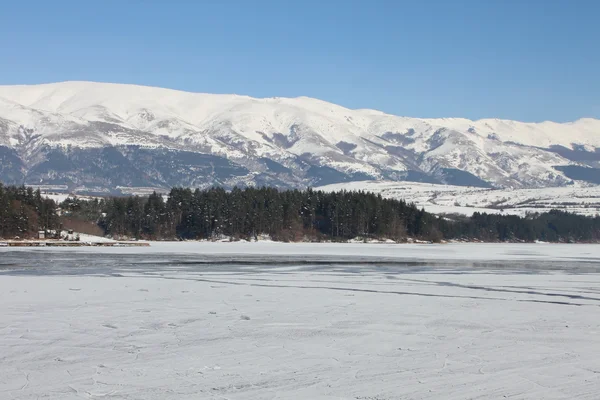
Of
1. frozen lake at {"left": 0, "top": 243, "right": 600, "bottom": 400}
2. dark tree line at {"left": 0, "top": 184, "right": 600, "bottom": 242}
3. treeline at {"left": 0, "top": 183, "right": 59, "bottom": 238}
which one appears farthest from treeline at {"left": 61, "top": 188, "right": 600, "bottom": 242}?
frozen lake at {"left": 0, "top": 243, "right": 600, "bottom": 400}

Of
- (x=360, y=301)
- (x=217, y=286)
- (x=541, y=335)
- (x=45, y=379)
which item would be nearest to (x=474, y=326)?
(x=541, y=335)

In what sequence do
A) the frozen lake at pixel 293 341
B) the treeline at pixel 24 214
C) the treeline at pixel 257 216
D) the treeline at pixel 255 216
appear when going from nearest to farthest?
the frozen lake at pixel 293 341 → the treeline at pixel 24 214 → the treeline at pixel 255 216 → the treeline at pixel 257 216

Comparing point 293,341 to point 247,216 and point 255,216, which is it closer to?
point 255,216

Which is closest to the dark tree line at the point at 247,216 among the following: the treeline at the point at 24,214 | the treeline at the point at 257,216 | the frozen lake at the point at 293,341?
the treeline at the point at 257,216

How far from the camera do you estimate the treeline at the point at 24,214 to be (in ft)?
362

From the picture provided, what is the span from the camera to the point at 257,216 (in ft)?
479

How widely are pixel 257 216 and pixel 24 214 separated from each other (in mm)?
46838

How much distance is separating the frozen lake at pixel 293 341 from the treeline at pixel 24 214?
79153mm

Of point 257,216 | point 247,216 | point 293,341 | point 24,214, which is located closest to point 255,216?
point 257,216

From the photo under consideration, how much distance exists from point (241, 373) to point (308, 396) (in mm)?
2341

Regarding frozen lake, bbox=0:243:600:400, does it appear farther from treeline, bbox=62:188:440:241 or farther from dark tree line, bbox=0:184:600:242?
treeline, bbox=62:188:440:241

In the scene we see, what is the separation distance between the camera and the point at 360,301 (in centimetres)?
3038

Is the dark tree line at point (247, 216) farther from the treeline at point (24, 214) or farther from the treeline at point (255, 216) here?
the treeline at point (24, 214)

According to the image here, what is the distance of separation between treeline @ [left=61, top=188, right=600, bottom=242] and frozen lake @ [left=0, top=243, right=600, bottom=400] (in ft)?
352
